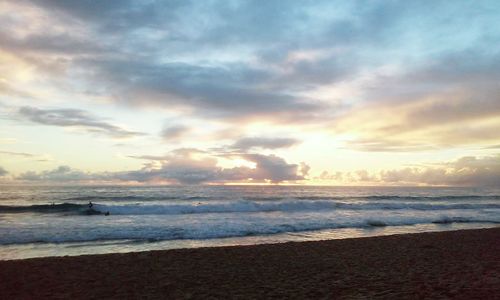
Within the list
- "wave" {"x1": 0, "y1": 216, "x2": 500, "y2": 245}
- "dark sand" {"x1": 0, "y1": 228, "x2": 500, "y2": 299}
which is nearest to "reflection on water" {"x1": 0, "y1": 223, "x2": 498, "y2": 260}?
"wave" {"x1": 0, "y1": 216, "x2": 500, "y2": 245}

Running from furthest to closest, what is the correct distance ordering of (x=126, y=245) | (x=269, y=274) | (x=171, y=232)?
(x=171, y=232) < (x=126, y=245) < (x=269, y=274)

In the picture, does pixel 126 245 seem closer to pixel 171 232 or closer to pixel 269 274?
pixel 171 232

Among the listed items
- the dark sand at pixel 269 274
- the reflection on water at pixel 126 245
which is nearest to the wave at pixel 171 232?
the reflection on water at pixel 126 245

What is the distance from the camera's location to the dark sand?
784cm

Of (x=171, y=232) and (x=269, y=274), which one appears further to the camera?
(x=171, y=232)

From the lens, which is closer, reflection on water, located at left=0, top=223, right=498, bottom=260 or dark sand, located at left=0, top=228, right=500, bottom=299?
dark sand, located at left=0, top=228, right=500, bottom=299

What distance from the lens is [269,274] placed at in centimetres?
952

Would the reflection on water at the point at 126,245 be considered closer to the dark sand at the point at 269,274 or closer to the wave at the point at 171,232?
the wave at the point at 171,232

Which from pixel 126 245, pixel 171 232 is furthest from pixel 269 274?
pixel 171 232

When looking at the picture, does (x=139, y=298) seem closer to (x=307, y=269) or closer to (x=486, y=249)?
(x=307, y=269)

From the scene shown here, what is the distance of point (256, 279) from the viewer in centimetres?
902

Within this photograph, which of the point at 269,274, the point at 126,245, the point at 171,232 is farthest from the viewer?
the point at 171,232

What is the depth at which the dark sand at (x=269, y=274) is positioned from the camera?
7.84m

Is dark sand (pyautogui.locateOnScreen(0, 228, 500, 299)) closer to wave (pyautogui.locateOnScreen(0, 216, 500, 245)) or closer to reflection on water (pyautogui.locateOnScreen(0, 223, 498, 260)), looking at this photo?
reflection on water (pyautogui.locateOnScreen(0, 223, 498, 260))
